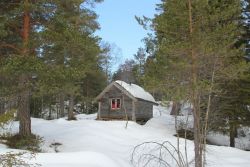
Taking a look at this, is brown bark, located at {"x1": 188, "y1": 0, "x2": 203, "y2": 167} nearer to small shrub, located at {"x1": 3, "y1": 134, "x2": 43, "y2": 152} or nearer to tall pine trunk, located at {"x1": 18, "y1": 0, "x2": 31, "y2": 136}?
small shrub, located at {"x1": 3, "y1": 134, "x2": 43, "y2": 152}

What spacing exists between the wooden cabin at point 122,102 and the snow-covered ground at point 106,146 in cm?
386

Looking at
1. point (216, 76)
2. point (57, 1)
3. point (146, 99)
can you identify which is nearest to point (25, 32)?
point (57, 1)

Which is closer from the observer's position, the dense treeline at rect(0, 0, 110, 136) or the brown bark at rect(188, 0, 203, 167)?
the brown bark at rect(188, 0, 203, 167)

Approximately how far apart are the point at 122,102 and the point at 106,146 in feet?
50.1

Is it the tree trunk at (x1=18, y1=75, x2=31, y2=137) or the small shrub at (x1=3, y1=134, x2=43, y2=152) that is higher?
the tree trunk at (x1=18, y1=75, x2=31, y2=137)

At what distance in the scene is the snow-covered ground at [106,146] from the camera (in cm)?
1426

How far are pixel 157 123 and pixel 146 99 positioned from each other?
460cm

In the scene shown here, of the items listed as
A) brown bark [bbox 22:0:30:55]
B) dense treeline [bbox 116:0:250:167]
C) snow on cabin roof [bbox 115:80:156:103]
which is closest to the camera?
dense treeline [bbox 116:0:250:167]

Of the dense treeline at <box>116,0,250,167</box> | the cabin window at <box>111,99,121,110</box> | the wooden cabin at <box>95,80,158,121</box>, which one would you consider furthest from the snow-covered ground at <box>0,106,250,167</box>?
the cabin window at <box>111,99,121,110</box>

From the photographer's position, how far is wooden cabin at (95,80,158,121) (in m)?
37.8

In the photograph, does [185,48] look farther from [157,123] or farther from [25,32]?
[157,123]

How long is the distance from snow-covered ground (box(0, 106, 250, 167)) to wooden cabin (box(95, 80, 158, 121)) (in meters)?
3.86

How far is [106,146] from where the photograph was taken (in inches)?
914

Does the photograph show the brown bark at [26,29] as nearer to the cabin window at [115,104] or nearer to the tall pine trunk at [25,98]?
the tall pine trunk at [25,98]
